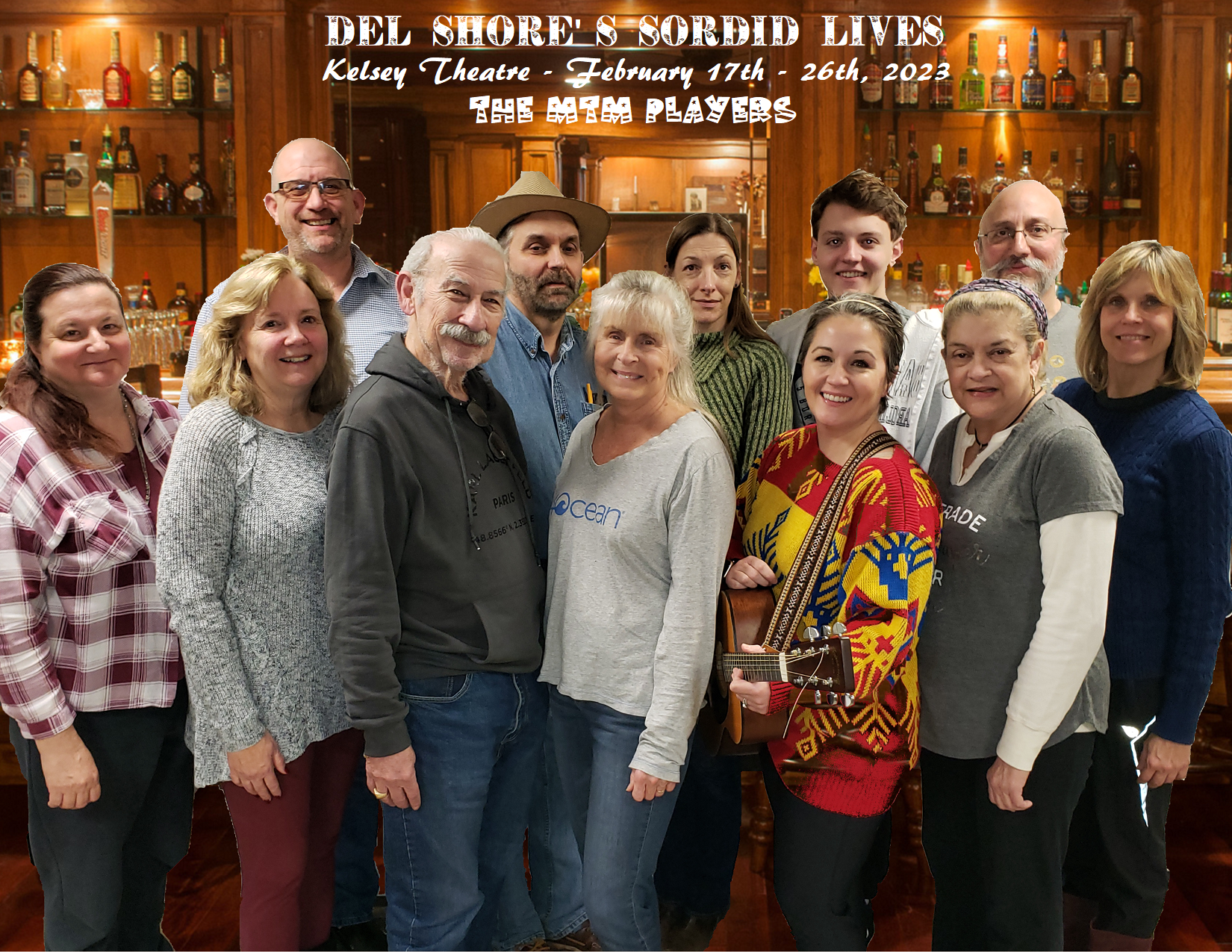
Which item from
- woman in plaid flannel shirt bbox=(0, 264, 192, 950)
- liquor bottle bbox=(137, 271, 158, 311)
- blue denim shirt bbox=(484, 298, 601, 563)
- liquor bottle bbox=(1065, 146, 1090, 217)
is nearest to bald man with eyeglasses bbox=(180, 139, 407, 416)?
blue denim shirt bbox=(484, 298, 601, 563)

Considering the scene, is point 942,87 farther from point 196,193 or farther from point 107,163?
point 107,163

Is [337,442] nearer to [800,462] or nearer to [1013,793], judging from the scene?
[800,462]

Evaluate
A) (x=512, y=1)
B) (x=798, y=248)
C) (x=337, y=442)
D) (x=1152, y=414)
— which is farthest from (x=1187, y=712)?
(x=512, y=1)

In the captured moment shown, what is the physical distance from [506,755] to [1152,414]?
52.1 inches

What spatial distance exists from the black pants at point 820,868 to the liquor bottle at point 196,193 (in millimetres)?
3628

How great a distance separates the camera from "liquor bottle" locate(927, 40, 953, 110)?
14.2ft

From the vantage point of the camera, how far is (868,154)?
4.36m

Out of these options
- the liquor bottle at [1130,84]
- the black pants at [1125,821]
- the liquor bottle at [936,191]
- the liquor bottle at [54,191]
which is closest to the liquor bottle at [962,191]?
the liquor bottle at [936,191]

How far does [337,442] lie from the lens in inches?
66.7

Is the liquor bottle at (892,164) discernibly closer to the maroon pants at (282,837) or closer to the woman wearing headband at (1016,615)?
the woman wearing headband at (1016,615)

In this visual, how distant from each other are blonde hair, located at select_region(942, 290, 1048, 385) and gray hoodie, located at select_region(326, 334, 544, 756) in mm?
821

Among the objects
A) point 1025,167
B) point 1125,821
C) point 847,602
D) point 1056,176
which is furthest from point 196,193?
point 1125,821

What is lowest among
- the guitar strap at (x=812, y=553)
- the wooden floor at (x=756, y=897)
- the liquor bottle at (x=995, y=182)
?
the wooden floor at (x=756, y=897)

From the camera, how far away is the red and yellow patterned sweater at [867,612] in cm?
165
